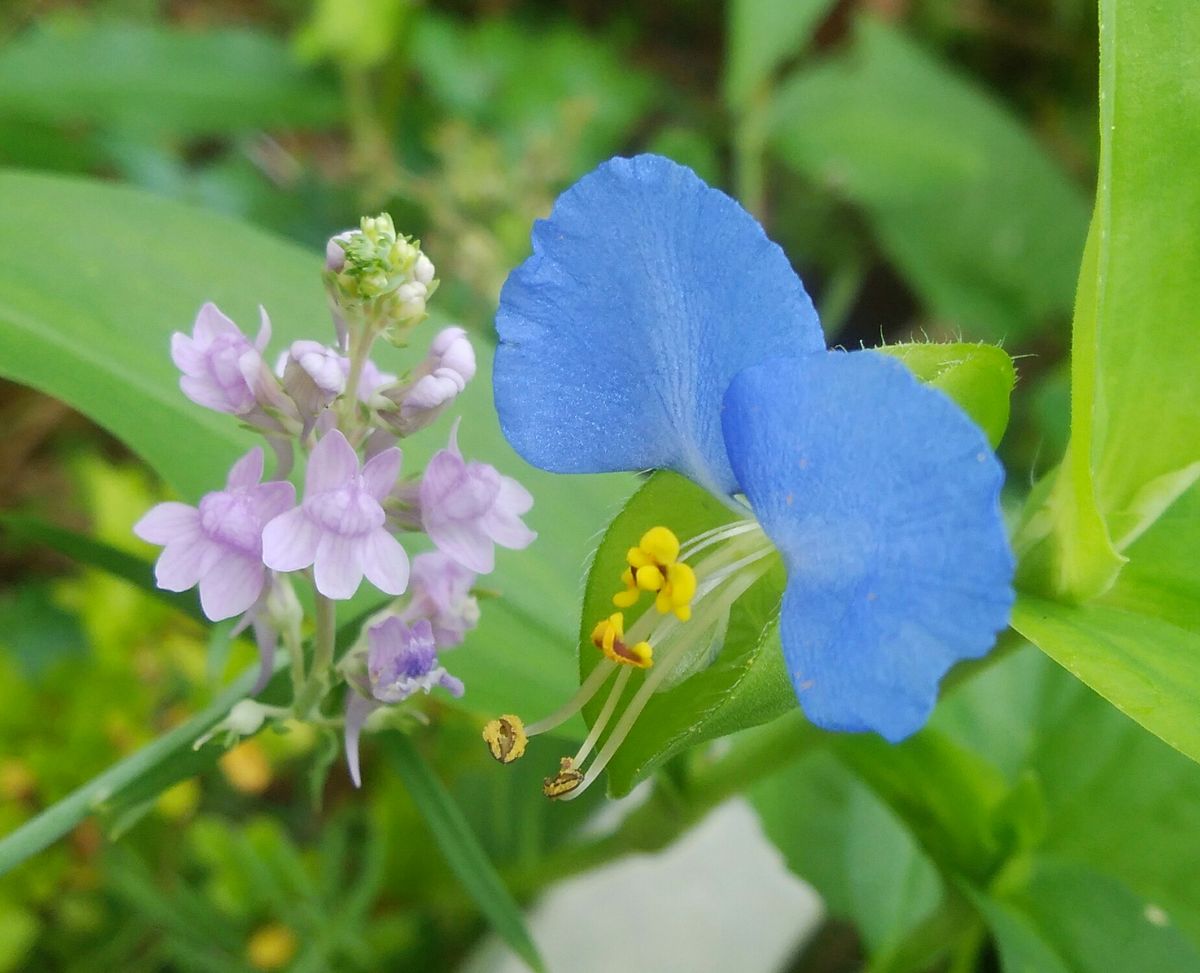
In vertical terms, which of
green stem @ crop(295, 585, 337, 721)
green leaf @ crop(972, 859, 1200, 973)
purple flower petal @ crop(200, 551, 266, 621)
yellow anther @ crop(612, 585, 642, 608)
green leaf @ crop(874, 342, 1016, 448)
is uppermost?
green leaf @ crop(874, 342, 1016, 448)

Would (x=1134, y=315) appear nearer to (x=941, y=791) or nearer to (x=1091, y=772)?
(x=941, y=791)

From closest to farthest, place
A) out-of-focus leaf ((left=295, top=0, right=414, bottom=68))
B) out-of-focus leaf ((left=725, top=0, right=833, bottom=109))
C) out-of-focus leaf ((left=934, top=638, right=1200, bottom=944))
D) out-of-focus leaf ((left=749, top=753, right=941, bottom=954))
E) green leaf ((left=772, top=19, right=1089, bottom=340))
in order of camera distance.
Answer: out-of-focus leaf ((left=934, top=638, right=1200, bottom=944))
out-of-focus leaf ((left=749, top=753, right=941, bottom=954))
out-of-focus leaf ((left=295, top=0, right=414, bottom=68))
out-of-focus leaf ((left=725, top=0, right=833, bottom=109))
green leaf ((left=772, top=19, right=1089, bottom=340))

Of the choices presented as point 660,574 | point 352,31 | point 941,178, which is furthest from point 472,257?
point 941,178

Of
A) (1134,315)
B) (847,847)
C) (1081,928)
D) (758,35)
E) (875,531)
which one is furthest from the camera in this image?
(758,35)

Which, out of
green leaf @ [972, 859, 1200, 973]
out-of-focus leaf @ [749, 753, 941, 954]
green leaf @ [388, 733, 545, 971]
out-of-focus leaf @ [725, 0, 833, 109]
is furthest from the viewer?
out-of-focus leaf @ [725, 0, 833, 109]

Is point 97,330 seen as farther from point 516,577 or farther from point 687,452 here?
point 687,452

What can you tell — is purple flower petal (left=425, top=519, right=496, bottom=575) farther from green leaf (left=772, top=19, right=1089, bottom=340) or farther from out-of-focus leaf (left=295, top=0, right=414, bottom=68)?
green leaf (left=772, top=19, right=1089, bottom=340)

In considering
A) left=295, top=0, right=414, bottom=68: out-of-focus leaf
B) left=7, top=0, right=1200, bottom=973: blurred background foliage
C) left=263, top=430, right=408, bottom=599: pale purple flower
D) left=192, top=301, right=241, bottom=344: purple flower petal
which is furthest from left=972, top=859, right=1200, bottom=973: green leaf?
left=295, top=0, right=414, bottom=68: out-of-focus leaf

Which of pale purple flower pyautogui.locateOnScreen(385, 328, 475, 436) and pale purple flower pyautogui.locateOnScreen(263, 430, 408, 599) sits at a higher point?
pale purple flower pyautogui.locateOnScreen(385, 328, 475, 436)
